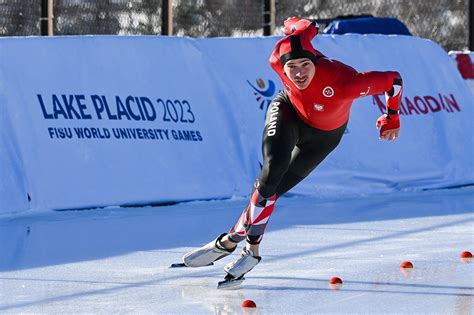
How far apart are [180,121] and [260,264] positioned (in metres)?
3.68

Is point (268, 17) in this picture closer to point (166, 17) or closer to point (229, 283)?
A: point (166, 17)

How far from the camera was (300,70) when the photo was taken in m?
6.87

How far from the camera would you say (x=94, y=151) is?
10.4 meters

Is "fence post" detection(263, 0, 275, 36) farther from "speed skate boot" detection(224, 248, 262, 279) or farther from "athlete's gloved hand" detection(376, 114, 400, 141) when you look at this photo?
"speed skate boot" detection(224, 248, 262, 279)

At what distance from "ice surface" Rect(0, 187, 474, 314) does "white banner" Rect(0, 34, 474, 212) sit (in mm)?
274

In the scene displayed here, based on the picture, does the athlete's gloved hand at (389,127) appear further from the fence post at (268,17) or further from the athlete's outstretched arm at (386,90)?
the fence post at (268,17)

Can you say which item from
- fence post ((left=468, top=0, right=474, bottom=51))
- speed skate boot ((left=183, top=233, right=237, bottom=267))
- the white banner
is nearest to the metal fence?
fence post ((left=468, top=0, right=474, bottom=51))

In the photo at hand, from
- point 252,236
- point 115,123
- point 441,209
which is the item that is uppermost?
point 252,236

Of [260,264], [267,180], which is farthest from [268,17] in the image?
[267,180]

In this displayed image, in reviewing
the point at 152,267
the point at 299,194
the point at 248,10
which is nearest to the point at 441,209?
the point at 299,194

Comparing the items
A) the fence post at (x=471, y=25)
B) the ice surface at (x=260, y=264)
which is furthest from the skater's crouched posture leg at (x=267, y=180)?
the fence post at (x=471, y=25)

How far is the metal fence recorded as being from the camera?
1293 centimetres

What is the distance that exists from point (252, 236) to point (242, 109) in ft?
16.0

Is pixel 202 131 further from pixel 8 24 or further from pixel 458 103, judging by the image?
pixel 458 103
